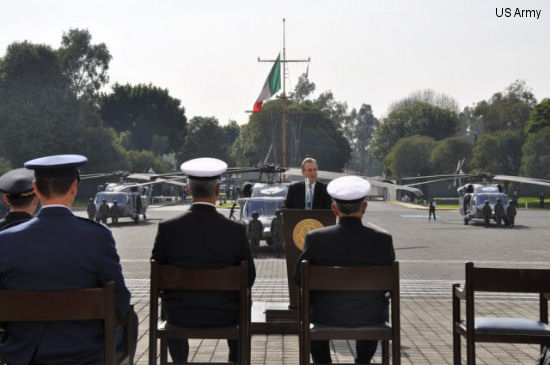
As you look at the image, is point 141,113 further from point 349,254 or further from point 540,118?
point 349,254

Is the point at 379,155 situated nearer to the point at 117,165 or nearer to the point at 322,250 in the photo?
the point at 117,165

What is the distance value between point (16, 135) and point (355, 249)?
66832mm

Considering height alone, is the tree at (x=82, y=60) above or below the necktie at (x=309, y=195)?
above

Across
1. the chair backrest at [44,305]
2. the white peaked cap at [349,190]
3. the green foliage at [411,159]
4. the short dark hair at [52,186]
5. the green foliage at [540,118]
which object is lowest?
the green foliage at [411,159]

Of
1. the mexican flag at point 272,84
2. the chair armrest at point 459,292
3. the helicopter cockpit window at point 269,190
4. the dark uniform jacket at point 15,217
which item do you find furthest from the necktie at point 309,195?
the mexican flag at point 272,84

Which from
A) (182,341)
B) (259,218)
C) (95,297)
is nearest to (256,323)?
(182,341)

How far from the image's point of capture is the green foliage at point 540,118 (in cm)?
8600

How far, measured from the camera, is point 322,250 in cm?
518

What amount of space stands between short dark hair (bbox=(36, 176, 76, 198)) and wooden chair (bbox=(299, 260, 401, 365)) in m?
1.60

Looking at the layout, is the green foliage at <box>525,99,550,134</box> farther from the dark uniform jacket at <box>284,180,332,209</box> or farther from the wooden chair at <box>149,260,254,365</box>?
the wooden chair at <box>149,260,254,365</box>

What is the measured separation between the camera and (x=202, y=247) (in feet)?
16.8

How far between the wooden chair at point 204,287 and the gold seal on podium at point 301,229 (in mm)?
2593

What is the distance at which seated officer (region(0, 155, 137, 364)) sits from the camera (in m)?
3.98

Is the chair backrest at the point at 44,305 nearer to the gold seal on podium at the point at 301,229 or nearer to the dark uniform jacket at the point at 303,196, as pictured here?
the gold seal on podium at the point at 301,229
